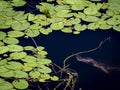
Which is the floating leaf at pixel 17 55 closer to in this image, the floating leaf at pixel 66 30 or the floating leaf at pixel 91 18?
the floating leaf at pixel 66 30

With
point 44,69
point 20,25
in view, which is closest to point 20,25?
point 20,25

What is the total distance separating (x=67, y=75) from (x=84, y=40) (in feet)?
1.21

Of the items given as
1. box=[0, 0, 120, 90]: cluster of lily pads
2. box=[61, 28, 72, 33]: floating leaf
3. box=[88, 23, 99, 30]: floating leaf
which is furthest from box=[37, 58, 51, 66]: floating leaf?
box=[88, 23, 99, 30]: floating leaf

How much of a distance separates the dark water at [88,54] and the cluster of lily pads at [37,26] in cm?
5

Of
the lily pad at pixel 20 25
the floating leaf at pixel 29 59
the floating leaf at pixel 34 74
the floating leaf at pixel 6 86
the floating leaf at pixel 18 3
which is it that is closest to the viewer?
the floating leaf at pixel 6 86

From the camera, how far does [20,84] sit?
5.43 feet

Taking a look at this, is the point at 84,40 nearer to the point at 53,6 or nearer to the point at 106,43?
the point at 106,43

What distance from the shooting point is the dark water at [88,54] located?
174 cm

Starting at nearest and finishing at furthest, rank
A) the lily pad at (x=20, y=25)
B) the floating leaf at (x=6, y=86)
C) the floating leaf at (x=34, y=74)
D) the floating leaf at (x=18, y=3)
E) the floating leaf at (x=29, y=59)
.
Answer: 1. the floating leaf at (x=6, y=86)
2. the floating leaf at (x=34, y=74)
3. the floating leaf at (x=29, y=59)
4. the lily pad at (x=20, y=25)
5. the floating leaf at (x=18, y=3)

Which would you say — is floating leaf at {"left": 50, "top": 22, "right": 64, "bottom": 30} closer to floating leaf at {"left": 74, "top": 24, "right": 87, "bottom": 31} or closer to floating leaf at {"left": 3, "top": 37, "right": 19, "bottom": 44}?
floating leaf at {"left": 74, "top": 24, "right": 87, "bottom": 31}

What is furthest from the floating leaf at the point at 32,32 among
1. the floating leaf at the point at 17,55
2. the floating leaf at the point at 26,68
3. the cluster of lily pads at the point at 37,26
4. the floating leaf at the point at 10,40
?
the floating leaf at the point at 26,68

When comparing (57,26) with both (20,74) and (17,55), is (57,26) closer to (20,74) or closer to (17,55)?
(17,55)

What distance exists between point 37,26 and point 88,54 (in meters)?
0.41

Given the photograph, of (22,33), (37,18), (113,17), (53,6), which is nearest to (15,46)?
(22,33)
